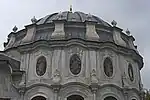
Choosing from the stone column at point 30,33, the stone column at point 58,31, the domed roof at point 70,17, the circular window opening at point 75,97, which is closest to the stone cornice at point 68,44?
the stone column at point 58,31

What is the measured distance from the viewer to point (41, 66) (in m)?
26.5

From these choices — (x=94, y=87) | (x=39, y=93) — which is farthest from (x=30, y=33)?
(x=94, y=87)

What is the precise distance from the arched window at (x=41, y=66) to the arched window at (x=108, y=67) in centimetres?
523

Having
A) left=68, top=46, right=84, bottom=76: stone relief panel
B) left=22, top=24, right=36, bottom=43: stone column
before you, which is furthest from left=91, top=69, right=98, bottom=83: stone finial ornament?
left=22, top=24, right=36, bottom=43: stone column

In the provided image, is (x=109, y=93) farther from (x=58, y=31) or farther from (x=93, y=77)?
(x=58, y=31)

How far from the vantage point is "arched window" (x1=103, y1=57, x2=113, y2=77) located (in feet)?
87.3

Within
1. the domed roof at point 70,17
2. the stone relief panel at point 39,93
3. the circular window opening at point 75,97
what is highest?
the domed roof at point 70,17

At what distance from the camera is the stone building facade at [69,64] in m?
25.2

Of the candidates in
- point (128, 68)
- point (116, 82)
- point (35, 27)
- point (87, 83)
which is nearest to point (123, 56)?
point (128, 68)

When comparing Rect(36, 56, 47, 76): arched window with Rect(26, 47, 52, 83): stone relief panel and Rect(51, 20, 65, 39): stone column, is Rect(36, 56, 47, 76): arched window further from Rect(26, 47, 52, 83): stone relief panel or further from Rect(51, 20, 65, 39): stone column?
Rect(51, 20, 65, 39): stone column

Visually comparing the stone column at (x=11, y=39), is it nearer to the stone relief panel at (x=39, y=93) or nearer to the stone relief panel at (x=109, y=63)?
the stone relief panel at (x=39, y=93)

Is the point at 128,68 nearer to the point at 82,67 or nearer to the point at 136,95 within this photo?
the point at 136,95

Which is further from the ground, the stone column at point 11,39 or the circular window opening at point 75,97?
the stone column at point 11,39

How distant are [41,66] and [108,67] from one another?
584 cm
